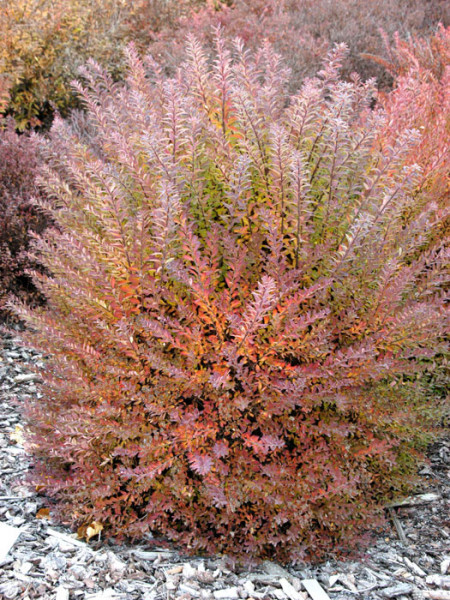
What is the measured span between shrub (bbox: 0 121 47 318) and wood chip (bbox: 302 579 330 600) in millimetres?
3059

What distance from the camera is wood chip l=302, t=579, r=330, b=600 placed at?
2252 millimetres

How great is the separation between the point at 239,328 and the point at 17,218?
3086 millimetres

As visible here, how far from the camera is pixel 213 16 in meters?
9.87

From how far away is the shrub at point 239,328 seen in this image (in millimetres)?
2199

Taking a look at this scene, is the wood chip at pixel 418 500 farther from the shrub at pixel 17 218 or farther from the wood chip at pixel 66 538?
the shrub at pixel 17 218

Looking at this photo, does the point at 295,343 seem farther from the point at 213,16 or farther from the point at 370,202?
the point at 213,16

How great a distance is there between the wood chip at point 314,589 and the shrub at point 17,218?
3059 mm

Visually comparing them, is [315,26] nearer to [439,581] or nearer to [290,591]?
[439,581]

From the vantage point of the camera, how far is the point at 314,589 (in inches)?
90.2

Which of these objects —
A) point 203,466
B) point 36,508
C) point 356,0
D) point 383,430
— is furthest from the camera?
point 356,0

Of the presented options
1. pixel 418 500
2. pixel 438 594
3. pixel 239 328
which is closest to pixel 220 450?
pixel 239 328

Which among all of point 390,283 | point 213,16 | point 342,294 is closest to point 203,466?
point 342,294

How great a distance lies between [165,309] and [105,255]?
0.37 m

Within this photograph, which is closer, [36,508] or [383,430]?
[383,430]
